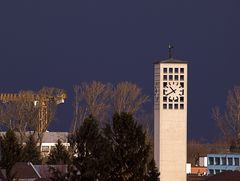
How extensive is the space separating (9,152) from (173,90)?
364 inches

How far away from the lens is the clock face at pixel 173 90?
5716cm

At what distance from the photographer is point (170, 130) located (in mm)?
57281

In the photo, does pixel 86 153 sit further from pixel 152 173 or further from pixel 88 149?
pixel 152 173

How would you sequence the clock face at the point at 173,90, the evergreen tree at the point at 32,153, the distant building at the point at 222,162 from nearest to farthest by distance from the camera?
the clock face at the point at 173,90 < the evergreen tree at the point at 32,153 < the distant building at the point at 222,162

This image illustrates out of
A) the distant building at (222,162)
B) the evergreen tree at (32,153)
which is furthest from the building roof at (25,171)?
the distant building at (222,162)

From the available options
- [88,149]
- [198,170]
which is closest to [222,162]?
[198,170]

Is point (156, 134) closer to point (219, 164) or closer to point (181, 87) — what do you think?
point (181, 87)

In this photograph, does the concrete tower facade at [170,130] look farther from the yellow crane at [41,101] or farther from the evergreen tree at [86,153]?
the yellow crane at [41,101]

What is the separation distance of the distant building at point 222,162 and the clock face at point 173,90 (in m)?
37.9

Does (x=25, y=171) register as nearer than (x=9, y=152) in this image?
No

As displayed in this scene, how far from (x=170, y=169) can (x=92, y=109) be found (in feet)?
88.3

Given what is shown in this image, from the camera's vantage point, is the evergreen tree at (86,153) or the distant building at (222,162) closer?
the evergreen tree at (86,153)

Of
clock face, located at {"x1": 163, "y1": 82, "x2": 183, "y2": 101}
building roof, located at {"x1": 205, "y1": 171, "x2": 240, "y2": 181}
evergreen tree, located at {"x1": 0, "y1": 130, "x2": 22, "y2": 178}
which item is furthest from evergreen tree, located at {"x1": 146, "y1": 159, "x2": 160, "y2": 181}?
clock face, located at {"x1": 163, "y1": 82, "x2": 183, "y2": 101}

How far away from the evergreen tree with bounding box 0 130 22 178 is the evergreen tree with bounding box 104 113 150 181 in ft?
63.6
